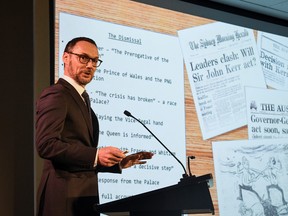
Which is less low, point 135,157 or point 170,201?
point 135,157

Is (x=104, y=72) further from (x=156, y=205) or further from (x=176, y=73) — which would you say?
(x=156, y=205)

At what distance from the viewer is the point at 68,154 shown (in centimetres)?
229

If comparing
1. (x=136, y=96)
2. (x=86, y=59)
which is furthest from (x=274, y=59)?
(x=86, y=59)

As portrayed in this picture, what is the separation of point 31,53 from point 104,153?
0.58 meters

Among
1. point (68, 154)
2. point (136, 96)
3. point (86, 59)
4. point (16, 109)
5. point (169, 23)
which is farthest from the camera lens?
point (169, 23)

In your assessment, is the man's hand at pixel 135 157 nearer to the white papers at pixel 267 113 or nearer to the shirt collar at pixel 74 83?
the shirt collar at pixel 74 83

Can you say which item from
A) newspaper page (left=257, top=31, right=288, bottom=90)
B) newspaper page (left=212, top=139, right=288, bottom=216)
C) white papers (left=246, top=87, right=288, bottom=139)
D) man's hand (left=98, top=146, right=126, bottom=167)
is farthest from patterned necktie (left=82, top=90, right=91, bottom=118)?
newspaper page (left=257, top=31, right=288, bottom=90)

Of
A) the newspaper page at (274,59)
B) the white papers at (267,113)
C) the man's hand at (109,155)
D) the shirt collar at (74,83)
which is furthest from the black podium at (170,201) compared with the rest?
the newspaper page at (274,59)

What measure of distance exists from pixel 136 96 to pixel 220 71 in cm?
60

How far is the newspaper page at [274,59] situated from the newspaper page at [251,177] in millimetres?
362

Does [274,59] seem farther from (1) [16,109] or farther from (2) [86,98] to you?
(1) [16,109]

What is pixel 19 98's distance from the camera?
2506mm

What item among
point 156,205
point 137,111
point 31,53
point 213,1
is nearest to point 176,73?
point 137,111

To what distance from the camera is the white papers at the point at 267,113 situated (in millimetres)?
3279
